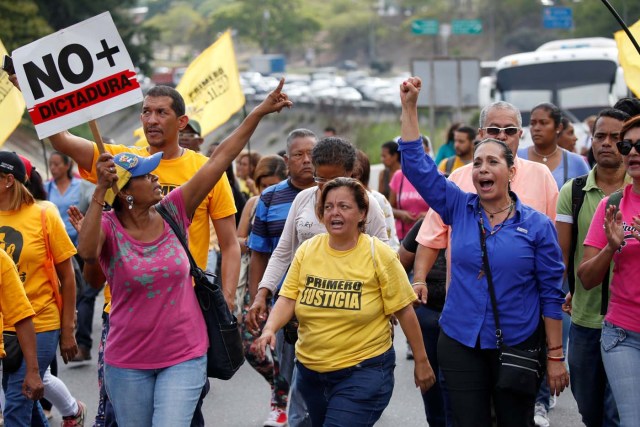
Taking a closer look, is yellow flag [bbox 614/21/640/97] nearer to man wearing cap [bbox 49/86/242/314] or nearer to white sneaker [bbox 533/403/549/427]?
white sneaker [bbox 533/403/549/427]

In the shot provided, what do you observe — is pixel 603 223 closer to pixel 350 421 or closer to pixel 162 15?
pixel 350 421

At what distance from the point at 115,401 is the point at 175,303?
0.52 metres

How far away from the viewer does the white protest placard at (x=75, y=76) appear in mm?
5262

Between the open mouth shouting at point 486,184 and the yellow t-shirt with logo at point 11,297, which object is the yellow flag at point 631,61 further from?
the yellow t-shirt with logo at point 11,297

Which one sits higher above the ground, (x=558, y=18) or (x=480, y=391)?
(x=480, y=391)

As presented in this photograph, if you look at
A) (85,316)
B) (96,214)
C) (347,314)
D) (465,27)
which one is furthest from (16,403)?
(465,27)

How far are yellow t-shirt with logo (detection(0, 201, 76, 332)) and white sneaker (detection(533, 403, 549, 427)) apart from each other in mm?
3244

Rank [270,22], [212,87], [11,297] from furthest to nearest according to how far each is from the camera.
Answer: [270,22]
[212,87]
[11,297]

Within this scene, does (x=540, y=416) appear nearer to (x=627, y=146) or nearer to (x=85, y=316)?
(x=627, y=146)

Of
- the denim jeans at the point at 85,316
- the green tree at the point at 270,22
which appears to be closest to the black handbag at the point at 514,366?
the denim jeans at the point at 85,316

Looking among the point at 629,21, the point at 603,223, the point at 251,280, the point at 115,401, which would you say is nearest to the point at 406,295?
the point at 603,223

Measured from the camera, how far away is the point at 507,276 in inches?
207

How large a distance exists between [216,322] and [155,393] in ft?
1.41

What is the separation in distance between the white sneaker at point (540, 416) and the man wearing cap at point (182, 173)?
2.67 metres
